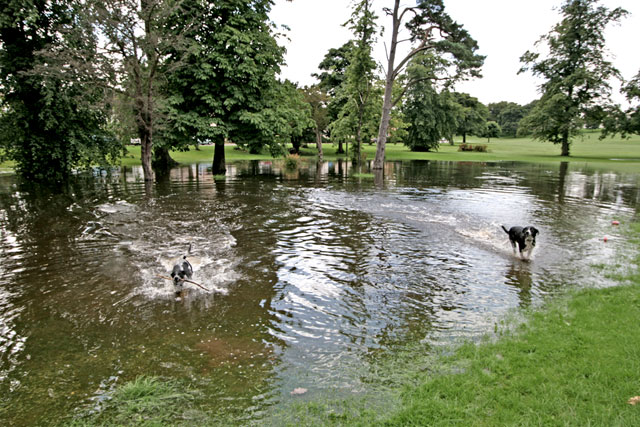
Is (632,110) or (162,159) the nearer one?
(162,159)

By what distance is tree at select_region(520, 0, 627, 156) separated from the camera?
147 ft

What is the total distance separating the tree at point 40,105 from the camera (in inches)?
737

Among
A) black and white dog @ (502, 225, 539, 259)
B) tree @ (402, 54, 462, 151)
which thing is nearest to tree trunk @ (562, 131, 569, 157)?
tree @ (402, 54, 462, 151)

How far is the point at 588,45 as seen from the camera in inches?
1834

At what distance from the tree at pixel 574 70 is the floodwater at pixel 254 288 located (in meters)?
37.5

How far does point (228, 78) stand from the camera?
24625mm

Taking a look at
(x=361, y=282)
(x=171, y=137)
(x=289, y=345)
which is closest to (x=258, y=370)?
(x=289, y=345)

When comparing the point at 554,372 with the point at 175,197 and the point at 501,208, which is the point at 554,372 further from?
the point at 175,197

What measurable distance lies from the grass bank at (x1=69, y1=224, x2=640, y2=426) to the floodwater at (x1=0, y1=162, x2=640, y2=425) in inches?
13.5

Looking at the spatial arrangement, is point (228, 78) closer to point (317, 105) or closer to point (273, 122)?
point (273, 122)

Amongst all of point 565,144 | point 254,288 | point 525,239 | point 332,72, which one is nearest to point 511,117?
point 565,144

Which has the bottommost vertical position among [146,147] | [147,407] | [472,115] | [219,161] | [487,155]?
[147,407]

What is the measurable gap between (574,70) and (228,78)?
1791 inches

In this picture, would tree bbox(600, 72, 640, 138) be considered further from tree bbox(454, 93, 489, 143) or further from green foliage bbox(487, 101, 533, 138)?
green foliage bbox(487, 101, 533, 138)
